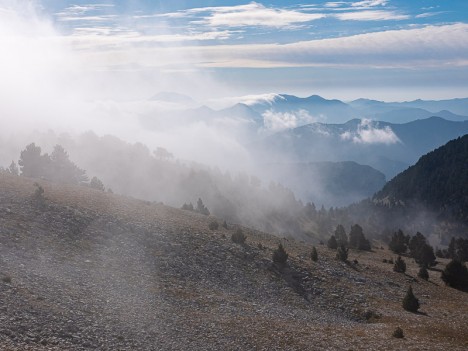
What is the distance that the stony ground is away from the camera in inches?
→ 1081

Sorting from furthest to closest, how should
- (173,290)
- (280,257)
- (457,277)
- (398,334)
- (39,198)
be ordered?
1. (457,277)
2. (280,257)
3. (39,198)
4. (173,290)
5. (398,334)

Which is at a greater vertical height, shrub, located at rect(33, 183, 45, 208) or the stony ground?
shrub, located at rect(33, 183, 45, 208)

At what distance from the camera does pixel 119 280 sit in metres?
36.4

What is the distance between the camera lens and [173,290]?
3744 centimetres

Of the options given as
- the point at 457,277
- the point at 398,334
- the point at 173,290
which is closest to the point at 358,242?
the point at 457,277

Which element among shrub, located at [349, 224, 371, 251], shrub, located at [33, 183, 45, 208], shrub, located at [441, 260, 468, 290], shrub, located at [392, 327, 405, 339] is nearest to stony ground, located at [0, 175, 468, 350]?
shrub, located at [33, 183, 45, 208]

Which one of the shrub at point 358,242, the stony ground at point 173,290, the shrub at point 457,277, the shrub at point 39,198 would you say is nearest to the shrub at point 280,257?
the stony ground at point 173,290

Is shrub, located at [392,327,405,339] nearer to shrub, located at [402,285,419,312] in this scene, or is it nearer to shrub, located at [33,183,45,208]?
shrub, located at [402,285,419,312]

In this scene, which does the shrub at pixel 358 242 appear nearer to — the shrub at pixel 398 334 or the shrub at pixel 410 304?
the shrub at pixel 410 304

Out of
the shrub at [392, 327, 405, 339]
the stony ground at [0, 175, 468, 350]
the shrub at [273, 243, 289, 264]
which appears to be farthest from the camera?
the shrub at [273, 243, 289, 264]

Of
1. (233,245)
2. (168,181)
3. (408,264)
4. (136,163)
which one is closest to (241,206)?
(168,181)

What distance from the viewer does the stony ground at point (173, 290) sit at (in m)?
27.5

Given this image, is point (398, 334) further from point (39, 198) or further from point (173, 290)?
point (39, 198)

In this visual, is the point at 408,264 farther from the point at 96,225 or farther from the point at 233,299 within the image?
the point at 96,225
